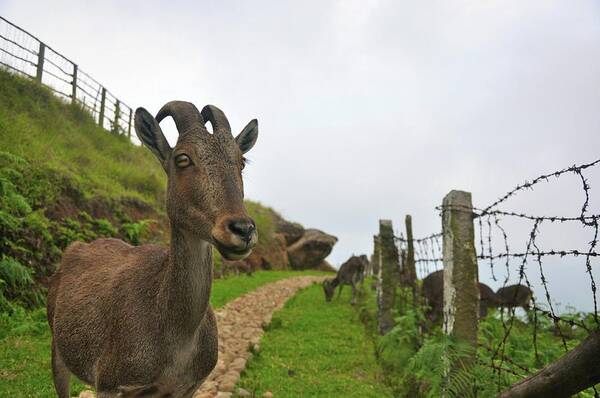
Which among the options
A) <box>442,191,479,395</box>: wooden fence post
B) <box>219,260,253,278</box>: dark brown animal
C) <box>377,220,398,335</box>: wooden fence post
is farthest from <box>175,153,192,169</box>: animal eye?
<box>219,260,253,278</box>: dark brown animal

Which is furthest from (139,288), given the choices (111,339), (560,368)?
(560,368)

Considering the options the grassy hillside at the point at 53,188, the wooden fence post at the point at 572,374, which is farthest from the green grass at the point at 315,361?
the grassy hillside at the point at 53,188

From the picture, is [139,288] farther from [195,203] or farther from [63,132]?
[63,132]

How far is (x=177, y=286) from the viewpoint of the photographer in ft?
11.1

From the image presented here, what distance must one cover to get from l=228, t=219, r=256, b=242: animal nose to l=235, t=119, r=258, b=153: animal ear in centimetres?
152

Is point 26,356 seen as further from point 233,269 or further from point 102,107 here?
point 102,107

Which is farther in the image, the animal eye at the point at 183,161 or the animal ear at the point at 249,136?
the animal ear at the point at 249,136

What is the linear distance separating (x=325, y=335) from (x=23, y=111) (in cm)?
1646

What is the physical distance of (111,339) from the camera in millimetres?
3473

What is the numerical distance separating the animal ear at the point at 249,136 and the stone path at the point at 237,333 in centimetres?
364

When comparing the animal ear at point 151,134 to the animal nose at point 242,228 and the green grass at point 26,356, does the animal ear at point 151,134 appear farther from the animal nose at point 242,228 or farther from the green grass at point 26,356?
the green grass at point 26,356

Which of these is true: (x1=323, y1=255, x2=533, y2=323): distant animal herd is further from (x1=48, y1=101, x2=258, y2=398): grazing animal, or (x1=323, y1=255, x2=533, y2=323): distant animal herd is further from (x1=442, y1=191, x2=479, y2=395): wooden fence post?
(x1=48, y1=101, x2=258, y2=398): grazing animal

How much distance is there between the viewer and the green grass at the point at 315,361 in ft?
22.0

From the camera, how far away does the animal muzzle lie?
8.73 feet
